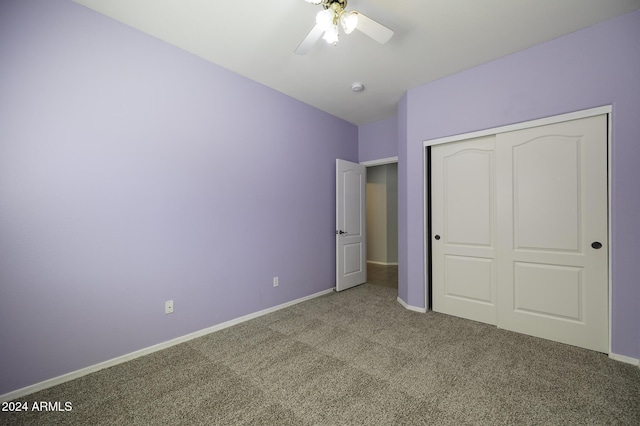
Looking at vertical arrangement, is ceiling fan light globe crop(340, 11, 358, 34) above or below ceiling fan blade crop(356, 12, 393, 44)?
below

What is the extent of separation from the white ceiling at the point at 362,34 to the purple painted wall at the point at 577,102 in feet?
0.42

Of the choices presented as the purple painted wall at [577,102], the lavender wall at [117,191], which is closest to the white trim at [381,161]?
the purple painted wall at [577,102]

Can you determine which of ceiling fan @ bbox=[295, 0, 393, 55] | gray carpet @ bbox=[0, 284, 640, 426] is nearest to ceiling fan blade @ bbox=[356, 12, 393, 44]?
ceiling fan @ bbox=[295, 0, 393, 55]

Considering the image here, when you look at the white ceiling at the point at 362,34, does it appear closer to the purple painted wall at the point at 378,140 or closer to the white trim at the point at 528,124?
the white trim at the point at 528,124

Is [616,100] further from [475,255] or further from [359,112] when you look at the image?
[359,112]

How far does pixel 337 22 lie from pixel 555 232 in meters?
2.66

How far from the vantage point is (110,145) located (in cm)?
212

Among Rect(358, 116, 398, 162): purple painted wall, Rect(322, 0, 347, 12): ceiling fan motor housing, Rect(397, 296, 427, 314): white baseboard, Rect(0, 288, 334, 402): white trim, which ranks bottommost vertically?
Rect(397, 296, 427, 314): white baseboard

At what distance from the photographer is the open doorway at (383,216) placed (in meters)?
6.54

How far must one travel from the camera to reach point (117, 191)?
215cm

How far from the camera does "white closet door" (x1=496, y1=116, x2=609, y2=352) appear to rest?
88.8 inches

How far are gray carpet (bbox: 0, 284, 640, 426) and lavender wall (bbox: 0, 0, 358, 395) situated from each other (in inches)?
15.9

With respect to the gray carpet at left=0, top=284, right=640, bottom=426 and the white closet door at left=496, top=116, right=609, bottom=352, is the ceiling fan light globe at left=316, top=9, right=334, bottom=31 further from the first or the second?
the gray carpet at left=0, top=284, right=640, bottom=426

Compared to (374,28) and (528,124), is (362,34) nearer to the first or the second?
(374,28)
